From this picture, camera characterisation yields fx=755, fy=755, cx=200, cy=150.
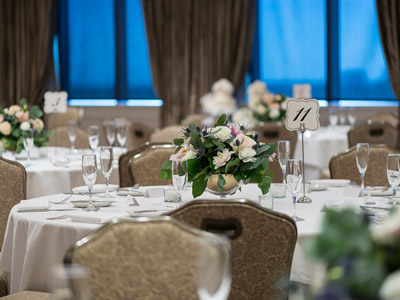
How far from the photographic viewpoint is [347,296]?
3.73 ft

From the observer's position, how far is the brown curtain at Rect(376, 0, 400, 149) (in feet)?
29.9

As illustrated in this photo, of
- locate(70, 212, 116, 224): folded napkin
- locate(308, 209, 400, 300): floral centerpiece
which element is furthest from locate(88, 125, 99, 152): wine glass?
locate(308, 209, 400, 300): floral centerpiece

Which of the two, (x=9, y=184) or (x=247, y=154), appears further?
(x=9, y=184)

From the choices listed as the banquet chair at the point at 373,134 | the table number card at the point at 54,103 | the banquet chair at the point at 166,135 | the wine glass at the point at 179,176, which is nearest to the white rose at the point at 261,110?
the banquet chair at the point at 373,134

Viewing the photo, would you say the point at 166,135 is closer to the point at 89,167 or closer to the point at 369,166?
the point at 369,166

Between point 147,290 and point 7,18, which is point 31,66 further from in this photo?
point 147,290

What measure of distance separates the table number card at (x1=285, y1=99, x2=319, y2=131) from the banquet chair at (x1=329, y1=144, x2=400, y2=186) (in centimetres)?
114

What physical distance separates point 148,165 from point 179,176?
4.68ft

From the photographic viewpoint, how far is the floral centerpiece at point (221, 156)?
3.22 metres

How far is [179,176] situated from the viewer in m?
3.05

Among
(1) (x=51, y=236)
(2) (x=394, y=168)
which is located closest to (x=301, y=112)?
(2) (x=394, y=168)

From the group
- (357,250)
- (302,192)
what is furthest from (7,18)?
(357,250)

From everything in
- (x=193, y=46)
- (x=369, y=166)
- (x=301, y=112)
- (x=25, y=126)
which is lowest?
(x=369, y=166)

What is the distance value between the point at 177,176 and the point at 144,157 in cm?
143
